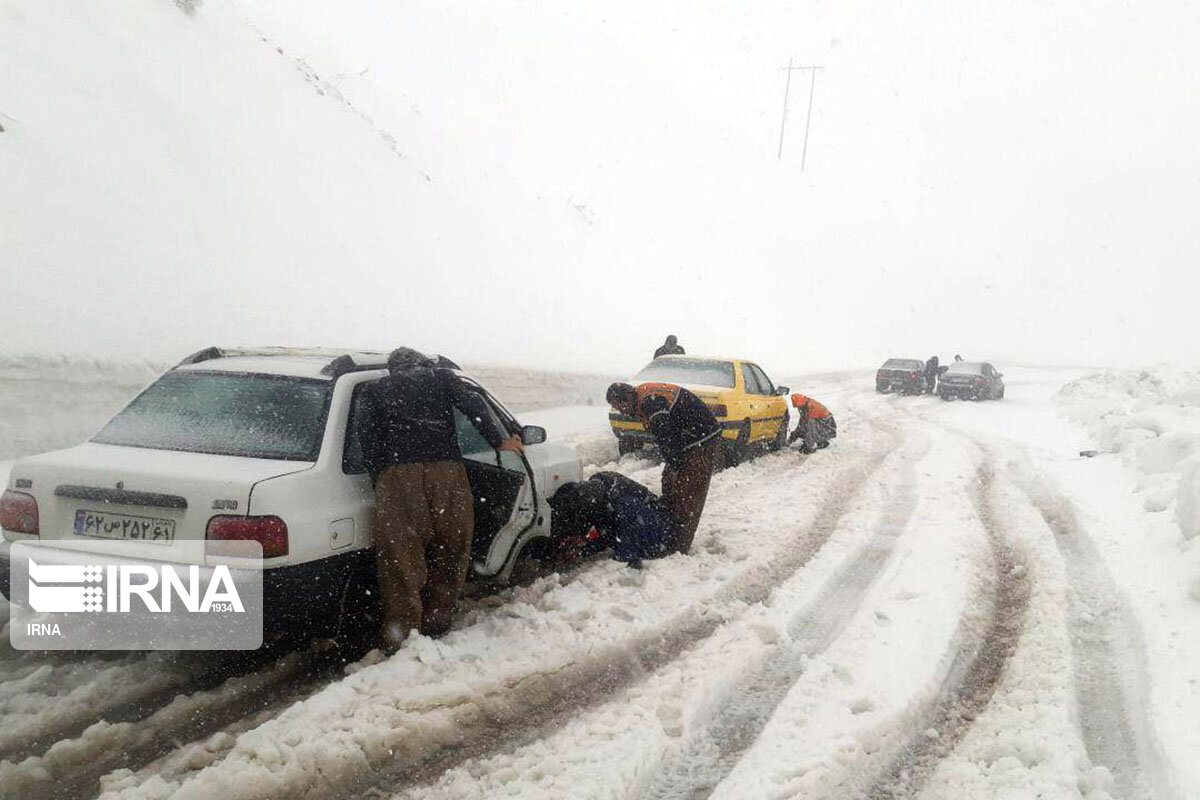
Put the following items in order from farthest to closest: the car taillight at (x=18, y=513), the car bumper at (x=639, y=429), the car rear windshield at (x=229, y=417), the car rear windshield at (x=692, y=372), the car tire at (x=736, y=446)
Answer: the car rear windshield at (x=692, y=372) → the car tire at (x=736, y=446) → the car bumper at (x=639, y=429) → the car rear windshield at (x=229, y=417) → the car taillight at (x=18, y=513)

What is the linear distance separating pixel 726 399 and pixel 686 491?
14.2 ft

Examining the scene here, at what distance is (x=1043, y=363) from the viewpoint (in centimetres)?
5278

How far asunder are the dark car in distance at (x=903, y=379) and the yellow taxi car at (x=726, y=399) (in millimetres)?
16121

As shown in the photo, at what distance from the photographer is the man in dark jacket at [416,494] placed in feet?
13.9

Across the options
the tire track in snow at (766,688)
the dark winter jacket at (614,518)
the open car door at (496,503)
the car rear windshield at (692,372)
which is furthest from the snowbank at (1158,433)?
the open car door at (496,503)

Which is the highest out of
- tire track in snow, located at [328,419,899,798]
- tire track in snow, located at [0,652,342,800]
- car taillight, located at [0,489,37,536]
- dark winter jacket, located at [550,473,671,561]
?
car taillight, located at [0,489,37,536]

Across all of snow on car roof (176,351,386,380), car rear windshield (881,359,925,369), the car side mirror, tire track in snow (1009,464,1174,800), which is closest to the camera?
tire track in snow (1009,464,1174,800)

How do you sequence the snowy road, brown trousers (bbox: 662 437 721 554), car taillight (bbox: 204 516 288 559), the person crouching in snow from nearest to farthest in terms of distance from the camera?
the snowy road → car taillight (bbox: 204 516 288 559) → brown trousers (bbox: 662 437 721 554) → the person crouching in snow

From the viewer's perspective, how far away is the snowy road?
3.26 meters

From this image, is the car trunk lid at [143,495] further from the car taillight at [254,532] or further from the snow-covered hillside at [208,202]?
Answer: the snow-covered hillside at [208,202]

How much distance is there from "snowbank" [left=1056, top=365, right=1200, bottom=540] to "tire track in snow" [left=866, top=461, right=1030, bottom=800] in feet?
4.97

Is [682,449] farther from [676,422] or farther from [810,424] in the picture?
[810,424]

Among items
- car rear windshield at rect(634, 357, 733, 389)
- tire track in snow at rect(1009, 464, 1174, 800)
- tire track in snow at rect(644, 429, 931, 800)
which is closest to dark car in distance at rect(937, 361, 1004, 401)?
car rear windshield at rect(634, 357, 733, 389)

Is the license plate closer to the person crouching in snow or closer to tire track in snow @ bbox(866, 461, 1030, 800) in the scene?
tire track in snow @ bbox(866, 461, 1030, 800)
